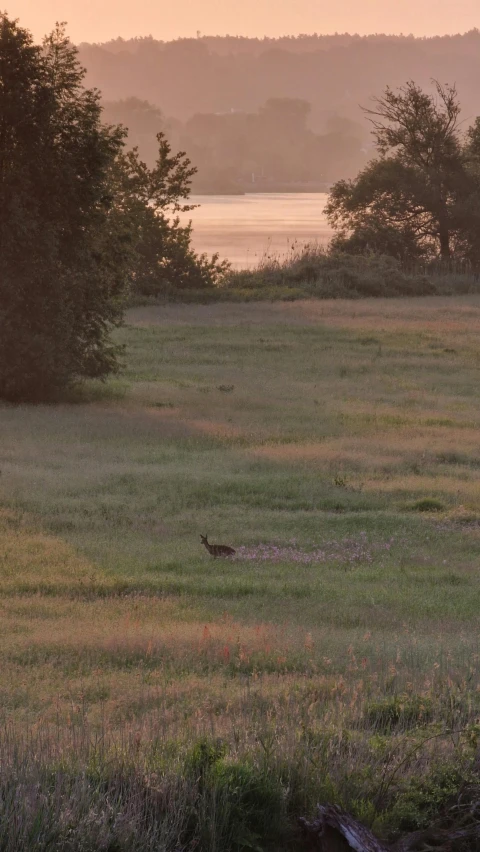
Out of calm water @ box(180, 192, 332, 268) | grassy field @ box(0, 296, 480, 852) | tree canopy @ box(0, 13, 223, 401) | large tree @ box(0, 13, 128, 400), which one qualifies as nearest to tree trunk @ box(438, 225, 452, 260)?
calm water @ box(180, 192, 332, 268)

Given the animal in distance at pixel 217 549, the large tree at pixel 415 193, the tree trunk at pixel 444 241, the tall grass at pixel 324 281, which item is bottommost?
the animal in distance at pixel 217 549

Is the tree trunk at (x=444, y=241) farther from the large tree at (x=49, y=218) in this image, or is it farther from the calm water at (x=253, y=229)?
the large tree at (x=49, y=218)

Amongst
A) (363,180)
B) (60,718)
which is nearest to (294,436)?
(60,718)

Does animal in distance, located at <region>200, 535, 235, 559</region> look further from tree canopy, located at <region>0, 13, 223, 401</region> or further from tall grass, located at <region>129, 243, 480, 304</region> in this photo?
tall grass, located at <region>129, 243, 480, 304</region>

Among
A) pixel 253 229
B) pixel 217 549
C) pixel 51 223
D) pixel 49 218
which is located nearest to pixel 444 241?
pixel 49 218

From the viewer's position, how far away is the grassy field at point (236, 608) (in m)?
5.28

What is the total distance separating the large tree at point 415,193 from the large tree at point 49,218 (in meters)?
33.9

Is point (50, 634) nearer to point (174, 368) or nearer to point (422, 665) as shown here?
point (422, 665)

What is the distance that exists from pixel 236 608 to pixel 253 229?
107 meters

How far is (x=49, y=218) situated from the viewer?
24.1m

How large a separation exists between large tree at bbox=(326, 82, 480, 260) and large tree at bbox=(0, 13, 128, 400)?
111 ft

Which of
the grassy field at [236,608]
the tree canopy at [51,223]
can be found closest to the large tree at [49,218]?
the tree canopy at [51,223]

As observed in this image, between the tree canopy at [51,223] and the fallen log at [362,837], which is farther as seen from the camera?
the tree canopy at [51,223]

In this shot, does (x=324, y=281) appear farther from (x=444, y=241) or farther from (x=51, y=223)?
(x=51, y=223)
